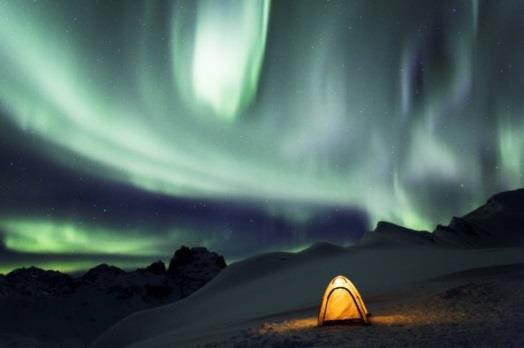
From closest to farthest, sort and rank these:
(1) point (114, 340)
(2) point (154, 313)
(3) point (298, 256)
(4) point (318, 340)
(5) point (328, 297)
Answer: (4) point (318, 340), (5) point (328, 297), (1) point (114, 340), (2) point (154, 313), (3) point (298, 256)

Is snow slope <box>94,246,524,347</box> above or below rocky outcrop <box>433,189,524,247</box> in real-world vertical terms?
below

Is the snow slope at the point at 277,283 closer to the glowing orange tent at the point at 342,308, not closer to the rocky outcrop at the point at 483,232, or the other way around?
the glowing orange tent at the point at 342,308

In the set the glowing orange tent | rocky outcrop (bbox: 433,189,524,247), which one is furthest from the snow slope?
rocky outcrop (bbox: 433,189,524,247)

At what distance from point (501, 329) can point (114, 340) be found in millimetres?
35888

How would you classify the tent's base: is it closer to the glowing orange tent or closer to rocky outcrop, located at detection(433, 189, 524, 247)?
the glowing orange tent

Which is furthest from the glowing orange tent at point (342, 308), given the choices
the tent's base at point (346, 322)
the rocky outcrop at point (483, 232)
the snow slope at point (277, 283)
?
the rocky outcrop at point (483, 232)

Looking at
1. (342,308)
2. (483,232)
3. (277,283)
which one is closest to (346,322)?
(342,308)

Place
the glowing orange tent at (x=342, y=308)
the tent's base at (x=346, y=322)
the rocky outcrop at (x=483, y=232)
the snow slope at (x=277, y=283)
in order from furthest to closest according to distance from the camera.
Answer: the rocky outcrop at (x=483, y=232), the snow slope at (x=277, y=283), the glowing orange tent at (x=342, y=308), the tent's base at (x=346, y=322)

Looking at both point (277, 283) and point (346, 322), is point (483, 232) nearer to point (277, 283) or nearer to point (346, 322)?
point (277, 283)

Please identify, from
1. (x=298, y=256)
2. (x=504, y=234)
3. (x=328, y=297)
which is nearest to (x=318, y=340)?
(x=328, y=297)

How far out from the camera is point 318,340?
15031 millimetres

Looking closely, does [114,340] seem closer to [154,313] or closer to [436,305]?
[154,313]

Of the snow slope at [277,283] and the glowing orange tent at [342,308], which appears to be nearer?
the glowing orange tent at [342,308]

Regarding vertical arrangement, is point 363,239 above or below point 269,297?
above
